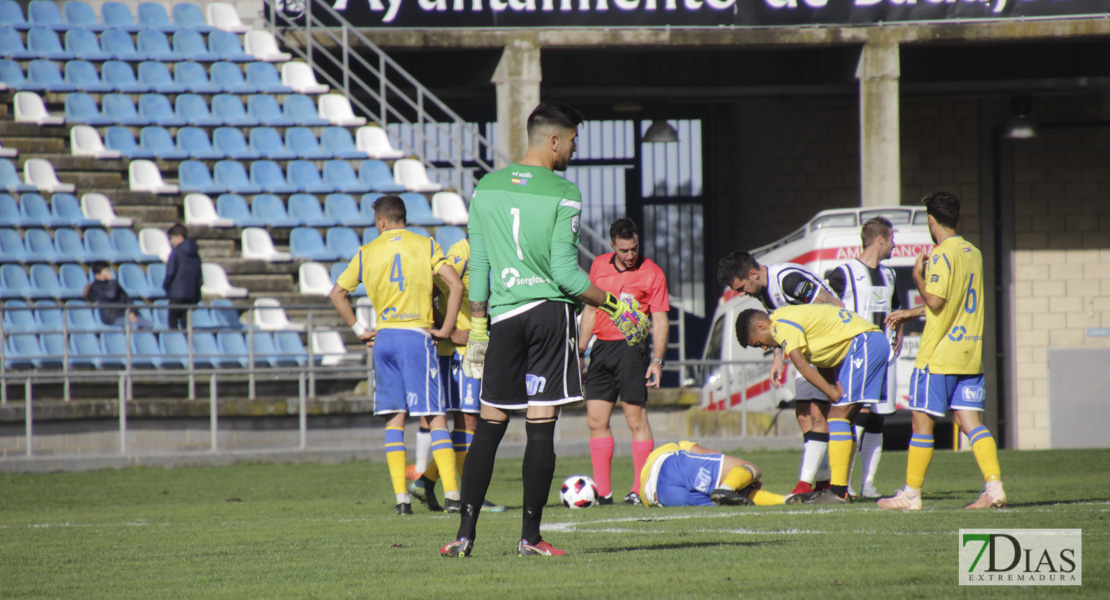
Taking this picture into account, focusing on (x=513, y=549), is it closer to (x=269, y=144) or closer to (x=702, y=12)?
(x=269, y=144)

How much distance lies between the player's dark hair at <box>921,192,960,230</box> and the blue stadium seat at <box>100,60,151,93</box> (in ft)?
47.8

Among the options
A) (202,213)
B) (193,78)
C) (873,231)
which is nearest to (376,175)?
(202,213)

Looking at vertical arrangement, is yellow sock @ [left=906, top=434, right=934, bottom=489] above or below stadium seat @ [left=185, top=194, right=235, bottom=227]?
below

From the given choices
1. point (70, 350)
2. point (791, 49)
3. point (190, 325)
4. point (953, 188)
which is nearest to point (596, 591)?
point (190, 325)

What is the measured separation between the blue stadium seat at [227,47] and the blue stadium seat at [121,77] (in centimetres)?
135

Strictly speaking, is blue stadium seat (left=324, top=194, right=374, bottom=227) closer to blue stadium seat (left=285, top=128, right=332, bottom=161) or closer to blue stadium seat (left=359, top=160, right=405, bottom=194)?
blue stadium seat (left=359, top=160, right=405, bottom=194)

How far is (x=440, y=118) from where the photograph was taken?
82.2 ft

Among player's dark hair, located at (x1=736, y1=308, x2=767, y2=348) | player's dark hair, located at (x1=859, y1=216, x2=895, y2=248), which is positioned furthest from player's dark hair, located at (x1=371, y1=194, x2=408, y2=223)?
player's dark hair, located at (x1=859, y1=216, x2=895, y2=248)

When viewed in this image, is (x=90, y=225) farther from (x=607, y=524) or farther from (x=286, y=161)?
(x=607, y=524)

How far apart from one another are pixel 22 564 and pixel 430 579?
2.06 metres

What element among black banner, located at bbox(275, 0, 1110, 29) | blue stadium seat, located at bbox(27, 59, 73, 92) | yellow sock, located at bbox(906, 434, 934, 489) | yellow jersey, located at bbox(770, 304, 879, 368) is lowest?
yellow sock, located at bbox(906, 434, 934, 489)

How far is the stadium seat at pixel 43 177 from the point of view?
17.2 meters

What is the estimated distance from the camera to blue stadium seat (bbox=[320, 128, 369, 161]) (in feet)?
60.5

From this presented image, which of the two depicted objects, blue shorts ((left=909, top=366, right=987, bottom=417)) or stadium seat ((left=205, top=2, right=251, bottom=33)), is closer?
blue shorts ((left=909, top=366, right=987, bottom=417))
